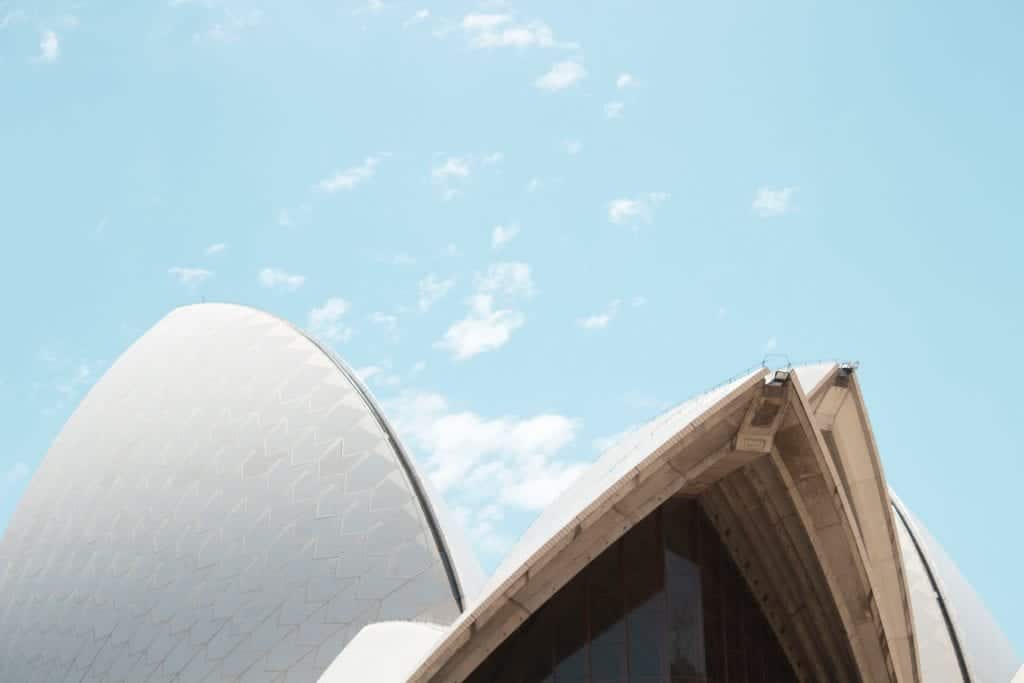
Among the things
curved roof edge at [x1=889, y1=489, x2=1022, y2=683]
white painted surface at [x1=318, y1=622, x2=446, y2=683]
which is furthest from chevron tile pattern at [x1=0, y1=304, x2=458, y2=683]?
curved roof edge at [x1=889, y1=489, x2=1022, y2=683]

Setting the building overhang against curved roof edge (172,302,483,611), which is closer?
the building overhang

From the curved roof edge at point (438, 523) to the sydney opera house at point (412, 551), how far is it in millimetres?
55

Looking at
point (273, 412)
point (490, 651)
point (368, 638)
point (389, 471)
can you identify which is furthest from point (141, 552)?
point (490, 651)

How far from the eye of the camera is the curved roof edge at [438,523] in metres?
23.0

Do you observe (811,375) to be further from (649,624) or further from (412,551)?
(412,551)

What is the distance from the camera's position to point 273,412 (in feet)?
87.4

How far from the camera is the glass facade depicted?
56.6ft

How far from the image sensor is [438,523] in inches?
938

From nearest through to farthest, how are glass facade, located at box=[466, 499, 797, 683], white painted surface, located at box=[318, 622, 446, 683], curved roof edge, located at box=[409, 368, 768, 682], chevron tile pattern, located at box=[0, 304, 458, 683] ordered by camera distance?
curved roof edge, located at box=[409, 368, 768, 682] → glass facade, located at box=[466, 499, 797, 683] → white painted surface, located at box=[318, 622, 446, 683] → chevron tile pattern, located at box=[0, 304, 458, 683]

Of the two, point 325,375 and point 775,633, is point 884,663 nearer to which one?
point 775,633

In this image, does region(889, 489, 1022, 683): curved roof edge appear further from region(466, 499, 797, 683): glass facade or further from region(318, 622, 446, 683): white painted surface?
region(318, 622, 446, 683): white painted surface

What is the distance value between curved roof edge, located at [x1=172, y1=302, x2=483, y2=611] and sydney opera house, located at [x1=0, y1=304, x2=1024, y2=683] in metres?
0.05

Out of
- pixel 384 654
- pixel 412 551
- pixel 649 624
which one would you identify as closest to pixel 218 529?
pixel 412 551

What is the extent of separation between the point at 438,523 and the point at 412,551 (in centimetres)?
82
